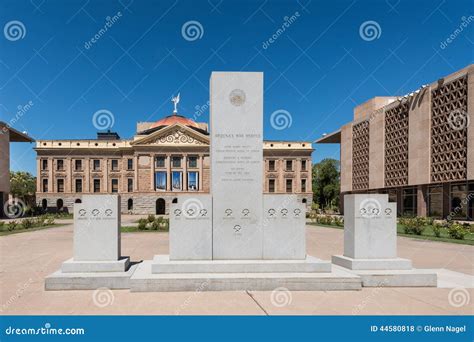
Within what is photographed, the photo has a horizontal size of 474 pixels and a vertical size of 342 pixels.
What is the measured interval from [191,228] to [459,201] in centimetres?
3327

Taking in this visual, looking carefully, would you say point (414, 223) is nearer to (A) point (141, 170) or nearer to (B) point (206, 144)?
(B) point (206, 144)

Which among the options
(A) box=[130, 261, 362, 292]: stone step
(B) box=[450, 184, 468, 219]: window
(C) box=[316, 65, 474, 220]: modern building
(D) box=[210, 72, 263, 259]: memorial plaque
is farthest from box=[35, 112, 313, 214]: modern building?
(A) box=[130, 261, 362, 292]: stone step

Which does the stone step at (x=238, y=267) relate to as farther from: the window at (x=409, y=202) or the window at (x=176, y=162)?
the window at (x=176, y=162)

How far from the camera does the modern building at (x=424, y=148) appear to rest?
31.7m

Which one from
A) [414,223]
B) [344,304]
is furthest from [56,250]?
[414,223]

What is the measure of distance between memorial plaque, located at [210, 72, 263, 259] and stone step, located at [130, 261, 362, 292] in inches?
46.4

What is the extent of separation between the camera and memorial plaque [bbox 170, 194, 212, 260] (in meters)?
8.49

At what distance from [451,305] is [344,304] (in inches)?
78.4

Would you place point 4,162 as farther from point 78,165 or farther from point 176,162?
point 176,162

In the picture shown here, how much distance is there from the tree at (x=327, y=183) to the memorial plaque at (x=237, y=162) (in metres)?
70.4

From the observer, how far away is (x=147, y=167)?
205ft

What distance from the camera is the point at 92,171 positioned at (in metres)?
66.0

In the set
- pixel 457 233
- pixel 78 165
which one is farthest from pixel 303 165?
pixel 457 233

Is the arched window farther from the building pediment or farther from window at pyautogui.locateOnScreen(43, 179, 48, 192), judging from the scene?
window at pyautogui.locateOnScreen(43, 179, 48, 192)
